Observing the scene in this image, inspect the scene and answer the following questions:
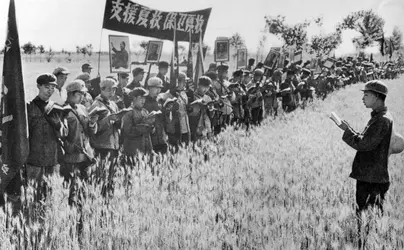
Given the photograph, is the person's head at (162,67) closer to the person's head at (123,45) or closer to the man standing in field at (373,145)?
the person's head at (123,45)

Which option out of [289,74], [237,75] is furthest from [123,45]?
[289,74]

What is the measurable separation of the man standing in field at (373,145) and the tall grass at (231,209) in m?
0.28

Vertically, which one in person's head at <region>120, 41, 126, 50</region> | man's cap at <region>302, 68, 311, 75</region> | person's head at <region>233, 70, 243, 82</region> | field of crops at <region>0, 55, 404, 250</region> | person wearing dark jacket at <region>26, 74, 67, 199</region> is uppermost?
person's head at <region>120, 41, 126, 50</region>

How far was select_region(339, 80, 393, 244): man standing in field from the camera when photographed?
3465mm

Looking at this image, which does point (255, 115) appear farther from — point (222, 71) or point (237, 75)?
point (222, 71)

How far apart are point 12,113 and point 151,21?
4050 mm

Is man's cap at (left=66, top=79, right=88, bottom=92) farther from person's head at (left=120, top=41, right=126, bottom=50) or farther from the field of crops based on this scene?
person's head at (left=120, top=41, right=126, bottom=50)

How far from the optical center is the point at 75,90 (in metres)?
4.45

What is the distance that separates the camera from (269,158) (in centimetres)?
586

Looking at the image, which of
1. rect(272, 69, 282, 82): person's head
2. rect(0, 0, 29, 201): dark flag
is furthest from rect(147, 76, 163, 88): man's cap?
rect(272, 69, 282, 82): person's head

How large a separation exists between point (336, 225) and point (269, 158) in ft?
8.57

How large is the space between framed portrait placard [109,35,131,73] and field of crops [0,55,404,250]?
1.94m

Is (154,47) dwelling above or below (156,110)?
above

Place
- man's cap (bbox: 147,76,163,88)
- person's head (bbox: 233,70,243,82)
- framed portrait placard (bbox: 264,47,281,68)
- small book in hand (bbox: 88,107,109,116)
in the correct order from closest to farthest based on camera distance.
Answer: small book in hand (bbox: 88,107,109,116) → man's cap (bbox: 147,76,163,88) → person's head (bbox: 233,70,243,82) → framed portrait placard (bbox: 264,47,281,68)
